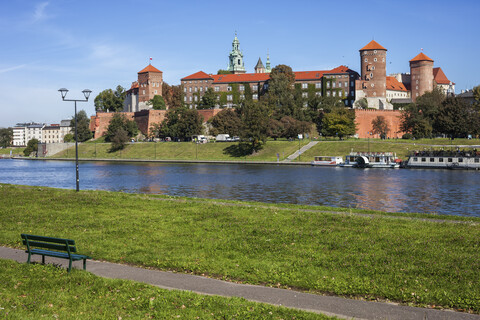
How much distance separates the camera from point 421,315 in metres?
8.43

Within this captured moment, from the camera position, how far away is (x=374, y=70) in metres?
120

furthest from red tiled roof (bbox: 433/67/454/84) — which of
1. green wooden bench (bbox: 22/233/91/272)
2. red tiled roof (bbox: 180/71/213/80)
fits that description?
green wooden bench (bbox: 22/233/91/272)

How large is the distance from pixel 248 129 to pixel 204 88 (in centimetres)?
5027

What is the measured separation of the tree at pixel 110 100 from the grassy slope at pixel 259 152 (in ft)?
78.7

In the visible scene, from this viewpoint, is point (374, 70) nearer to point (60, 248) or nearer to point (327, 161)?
point (327, 161)

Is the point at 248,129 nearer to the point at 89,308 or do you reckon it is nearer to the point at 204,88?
the point at 204,88

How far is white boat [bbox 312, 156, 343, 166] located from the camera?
3039 inches

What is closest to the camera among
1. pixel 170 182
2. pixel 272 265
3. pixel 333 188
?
pixel 272 265

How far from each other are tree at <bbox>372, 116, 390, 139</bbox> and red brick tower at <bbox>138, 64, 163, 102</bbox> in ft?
198

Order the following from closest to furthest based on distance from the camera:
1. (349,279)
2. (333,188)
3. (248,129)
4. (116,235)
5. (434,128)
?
1. (349,279)
2. (116,235)
3. (333,188)
4. (248,129)
5. (434,128)

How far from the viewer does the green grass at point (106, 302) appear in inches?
323

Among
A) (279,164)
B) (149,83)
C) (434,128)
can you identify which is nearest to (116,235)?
(279,164)

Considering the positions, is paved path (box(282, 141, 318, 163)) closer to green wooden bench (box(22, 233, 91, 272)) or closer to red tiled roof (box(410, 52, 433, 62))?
red tiled roof (box(410, 52, 433, 62))

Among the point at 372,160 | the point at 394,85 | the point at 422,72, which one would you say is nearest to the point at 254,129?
the point at 372,160
